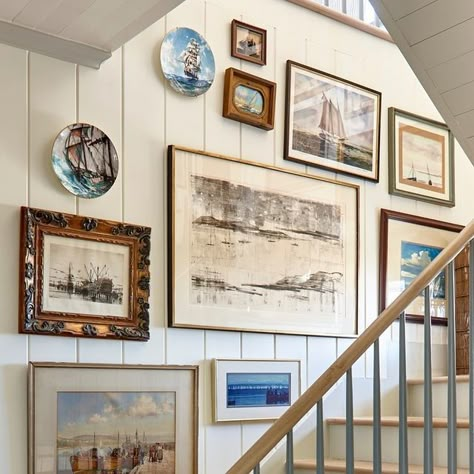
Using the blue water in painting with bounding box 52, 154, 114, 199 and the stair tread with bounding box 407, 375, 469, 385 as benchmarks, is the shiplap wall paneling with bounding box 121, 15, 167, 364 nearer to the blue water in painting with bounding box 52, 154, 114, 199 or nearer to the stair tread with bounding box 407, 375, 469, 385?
the blue water in painting with bounding box 52, 154, 114, 199

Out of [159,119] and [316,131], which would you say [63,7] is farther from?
[316,131]

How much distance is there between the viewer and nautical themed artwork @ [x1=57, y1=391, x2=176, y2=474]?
108 inches

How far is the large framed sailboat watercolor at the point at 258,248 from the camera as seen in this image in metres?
3.13

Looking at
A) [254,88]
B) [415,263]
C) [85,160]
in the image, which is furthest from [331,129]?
[85,160]

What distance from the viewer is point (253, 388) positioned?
10.8 feet

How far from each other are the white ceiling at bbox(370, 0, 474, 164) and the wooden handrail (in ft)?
1.74

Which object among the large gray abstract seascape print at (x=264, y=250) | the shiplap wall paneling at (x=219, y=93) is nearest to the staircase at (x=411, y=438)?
the large gray abstract seascape print at (x=264, y=250)

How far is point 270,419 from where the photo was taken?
332cm

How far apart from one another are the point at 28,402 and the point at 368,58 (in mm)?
2283

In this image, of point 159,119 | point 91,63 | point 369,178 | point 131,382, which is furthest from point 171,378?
point 369,178

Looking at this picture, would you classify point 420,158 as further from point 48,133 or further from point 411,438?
point 48,133

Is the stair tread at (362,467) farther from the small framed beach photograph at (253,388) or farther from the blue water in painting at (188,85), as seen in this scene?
the blue water in painting at (188,85)

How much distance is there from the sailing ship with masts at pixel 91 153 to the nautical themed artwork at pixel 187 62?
40cm

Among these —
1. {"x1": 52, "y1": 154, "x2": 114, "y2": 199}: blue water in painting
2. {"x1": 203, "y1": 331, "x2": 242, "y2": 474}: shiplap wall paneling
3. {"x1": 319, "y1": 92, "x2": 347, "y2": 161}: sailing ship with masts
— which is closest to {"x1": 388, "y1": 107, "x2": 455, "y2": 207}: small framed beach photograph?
{"x1": 319, "y1": 92, "x2": 347, "y2": 161}: sailing ship with masts
